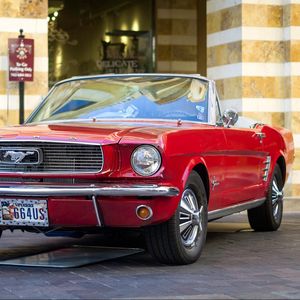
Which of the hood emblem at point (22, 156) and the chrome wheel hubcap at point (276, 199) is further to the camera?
the chrome wheel hubcap at point (276, 199)

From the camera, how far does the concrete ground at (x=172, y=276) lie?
18.5 feet

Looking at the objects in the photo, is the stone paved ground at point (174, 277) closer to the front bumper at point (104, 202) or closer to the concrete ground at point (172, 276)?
the concrete ground at point (172, 276)

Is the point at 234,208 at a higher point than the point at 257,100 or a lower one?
lower

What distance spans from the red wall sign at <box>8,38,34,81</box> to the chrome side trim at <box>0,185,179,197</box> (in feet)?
20.3

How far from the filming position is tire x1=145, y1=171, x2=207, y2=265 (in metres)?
6.45

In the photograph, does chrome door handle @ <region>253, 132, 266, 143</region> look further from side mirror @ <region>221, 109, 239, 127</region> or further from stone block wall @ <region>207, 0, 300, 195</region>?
stone block wall @ <region>207, 0, 300, 195</region>

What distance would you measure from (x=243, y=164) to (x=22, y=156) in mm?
2457

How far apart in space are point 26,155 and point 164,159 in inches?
43.5

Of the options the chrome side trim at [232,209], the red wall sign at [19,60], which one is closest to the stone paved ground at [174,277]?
the chrome side trim at [232,209]

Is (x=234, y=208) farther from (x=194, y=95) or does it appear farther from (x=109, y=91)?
(x=109, y=91)

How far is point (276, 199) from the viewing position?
30.7ft

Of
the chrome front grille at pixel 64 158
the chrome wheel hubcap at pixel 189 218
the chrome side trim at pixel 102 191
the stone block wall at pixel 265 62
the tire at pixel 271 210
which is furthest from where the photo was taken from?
the stone block wall at pixel 265 62

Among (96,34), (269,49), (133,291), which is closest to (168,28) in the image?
(96,34)

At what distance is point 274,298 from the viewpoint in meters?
5.49
